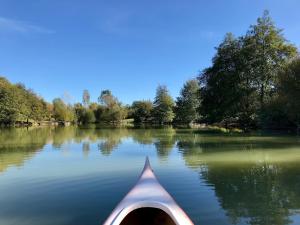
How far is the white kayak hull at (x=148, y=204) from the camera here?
503 centimetres

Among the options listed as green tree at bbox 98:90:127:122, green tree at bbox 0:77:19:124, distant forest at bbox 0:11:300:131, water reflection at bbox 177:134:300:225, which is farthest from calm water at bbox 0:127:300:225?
green tree at bbox 98:90:127:122

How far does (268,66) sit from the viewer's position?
149ft

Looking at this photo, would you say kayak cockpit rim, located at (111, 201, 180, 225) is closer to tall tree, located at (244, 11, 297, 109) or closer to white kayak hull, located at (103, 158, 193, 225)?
white kayak hull, located at (103, 158, 193, 225)

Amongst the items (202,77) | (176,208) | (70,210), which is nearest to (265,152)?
(70,210)

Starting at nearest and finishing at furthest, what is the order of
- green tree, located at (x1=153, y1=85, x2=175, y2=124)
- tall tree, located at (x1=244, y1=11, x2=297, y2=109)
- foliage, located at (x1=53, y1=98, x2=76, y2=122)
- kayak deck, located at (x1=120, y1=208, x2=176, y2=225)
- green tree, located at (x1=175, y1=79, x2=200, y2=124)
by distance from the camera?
kayak deck, located at (x1=120, y1=208, x2=176, y2=225)
tall tree, located at (x1=244, y1=11, x2=297, y2=109)
green tree, located at (x1=175, y1=79, x2=200, y2=124)
green tree, located at (x1=153, y1=85, x2=175, y2=124)
foliage, located at (x1=53, y1=98, x2=76, y2=122)

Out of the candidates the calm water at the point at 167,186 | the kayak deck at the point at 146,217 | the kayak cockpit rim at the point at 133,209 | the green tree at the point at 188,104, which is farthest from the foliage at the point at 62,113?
the kayak cockpit rim at the point at 133,209

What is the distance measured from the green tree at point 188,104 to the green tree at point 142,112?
17.7 meters

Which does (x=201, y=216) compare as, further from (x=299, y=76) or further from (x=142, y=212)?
(x=299, y=76)

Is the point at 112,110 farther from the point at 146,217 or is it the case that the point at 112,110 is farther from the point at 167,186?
the point at 146,217

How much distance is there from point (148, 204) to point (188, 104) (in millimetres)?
74305

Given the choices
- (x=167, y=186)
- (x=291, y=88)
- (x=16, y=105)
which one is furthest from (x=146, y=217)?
(x=16, y=105)

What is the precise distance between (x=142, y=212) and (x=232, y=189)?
4.15 meters

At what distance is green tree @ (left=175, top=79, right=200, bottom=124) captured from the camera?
3103 inches

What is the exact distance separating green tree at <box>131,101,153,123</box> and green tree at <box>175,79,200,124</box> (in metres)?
17.7
